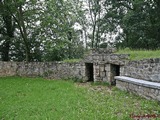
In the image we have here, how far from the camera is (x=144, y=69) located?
9125 mm

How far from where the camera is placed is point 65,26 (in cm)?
1806

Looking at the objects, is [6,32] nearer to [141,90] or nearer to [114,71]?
[114,71]

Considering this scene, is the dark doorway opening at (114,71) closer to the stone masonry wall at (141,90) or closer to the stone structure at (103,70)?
A: the stone structure at (103,70)

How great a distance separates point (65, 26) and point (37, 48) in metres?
4.35

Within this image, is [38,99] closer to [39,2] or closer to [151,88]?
[151,88]

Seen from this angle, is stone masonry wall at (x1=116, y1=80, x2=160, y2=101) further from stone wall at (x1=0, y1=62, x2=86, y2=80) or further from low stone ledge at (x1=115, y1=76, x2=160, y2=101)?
stone wall at (x1=0, y1=62, x2=86, y2=80)

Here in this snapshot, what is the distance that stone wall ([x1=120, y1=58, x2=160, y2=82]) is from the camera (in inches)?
324

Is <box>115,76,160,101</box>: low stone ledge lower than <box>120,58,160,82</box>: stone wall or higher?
lower

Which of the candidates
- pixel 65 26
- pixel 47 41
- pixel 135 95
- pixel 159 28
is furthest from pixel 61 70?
pixel 159 28

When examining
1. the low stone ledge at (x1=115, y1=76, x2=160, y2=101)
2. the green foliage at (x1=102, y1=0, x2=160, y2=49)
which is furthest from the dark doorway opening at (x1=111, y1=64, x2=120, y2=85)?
the green foliage at (x1=102, y1=0, x2=160, y2=49)

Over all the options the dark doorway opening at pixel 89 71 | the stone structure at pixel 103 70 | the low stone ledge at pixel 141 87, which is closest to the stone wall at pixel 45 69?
the stone structure at pixel 103 70

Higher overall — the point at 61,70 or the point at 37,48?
the point at 37,48

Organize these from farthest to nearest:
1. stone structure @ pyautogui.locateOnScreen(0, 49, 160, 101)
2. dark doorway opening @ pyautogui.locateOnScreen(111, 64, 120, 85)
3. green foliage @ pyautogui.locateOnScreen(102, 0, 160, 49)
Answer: green foliage @ pyautogui.locateOnScreen(102, 0, 160, 49), dark doorway opening @ pyautogui.locateOnScreen(111, 64, 120, 85), stone structure @ pyautogui.locateOnScreen(0, 49, 160, 101)

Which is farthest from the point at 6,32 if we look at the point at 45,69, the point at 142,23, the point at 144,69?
Result: the point at 144,69
